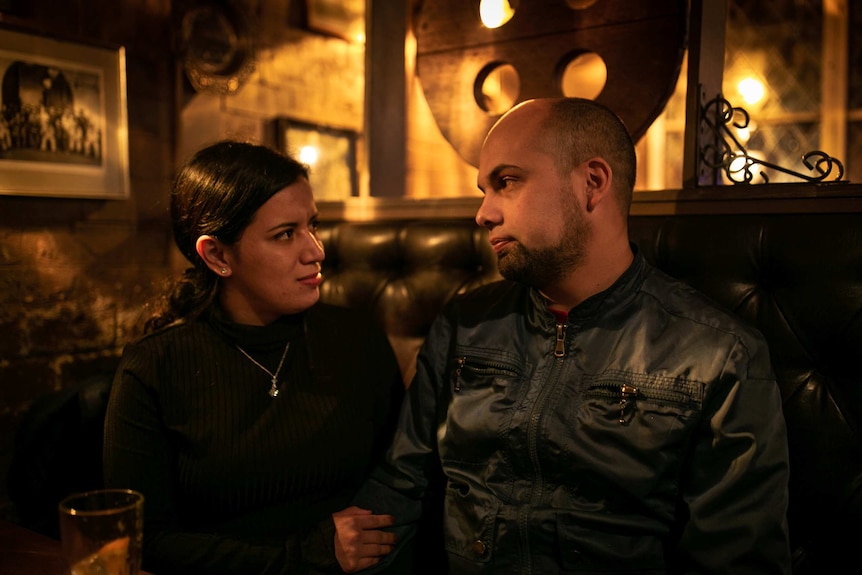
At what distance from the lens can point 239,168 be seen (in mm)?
1508

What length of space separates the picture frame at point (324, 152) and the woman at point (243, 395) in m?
1.75

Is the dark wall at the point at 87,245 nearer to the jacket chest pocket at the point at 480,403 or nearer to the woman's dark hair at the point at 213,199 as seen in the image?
the woman's dark hair at the point at 213,199

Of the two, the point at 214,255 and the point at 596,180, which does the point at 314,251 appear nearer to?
the point at 214,255

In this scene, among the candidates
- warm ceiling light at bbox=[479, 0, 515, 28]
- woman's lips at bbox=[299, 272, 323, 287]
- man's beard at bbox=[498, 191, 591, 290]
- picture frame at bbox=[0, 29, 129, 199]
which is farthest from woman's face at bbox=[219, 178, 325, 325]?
picture frame at bbox=[0, 29, 129, 199]

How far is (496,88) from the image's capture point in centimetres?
205

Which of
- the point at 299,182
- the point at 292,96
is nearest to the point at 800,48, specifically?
the point at 292,96

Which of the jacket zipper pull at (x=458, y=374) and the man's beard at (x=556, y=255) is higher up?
the man's beard at (x=556, y=255)

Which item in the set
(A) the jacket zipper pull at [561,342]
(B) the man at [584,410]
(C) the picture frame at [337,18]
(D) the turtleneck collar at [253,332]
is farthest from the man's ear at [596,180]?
(C) the picture frame at [337,18]

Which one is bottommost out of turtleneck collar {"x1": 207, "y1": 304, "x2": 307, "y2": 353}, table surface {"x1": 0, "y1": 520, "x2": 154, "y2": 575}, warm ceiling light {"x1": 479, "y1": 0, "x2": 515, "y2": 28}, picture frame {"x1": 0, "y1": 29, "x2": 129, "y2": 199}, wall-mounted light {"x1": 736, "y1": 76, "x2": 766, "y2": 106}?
table surface {"x1": 0, "y1": 520, "x2": 154, "y2": 575}

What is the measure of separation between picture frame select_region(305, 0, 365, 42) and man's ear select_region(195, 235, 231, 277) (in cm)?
215

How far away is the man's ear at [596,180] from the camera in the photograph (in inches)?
53.1

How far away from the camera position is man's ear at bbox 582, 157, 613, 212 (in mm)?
1348

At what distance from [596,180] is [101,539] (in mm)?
1006

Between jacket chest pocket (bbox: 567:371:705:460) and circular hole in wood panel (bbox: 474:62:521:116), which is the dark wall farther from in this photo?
jacket chest pocket (bbox: 567:371:705:460)
